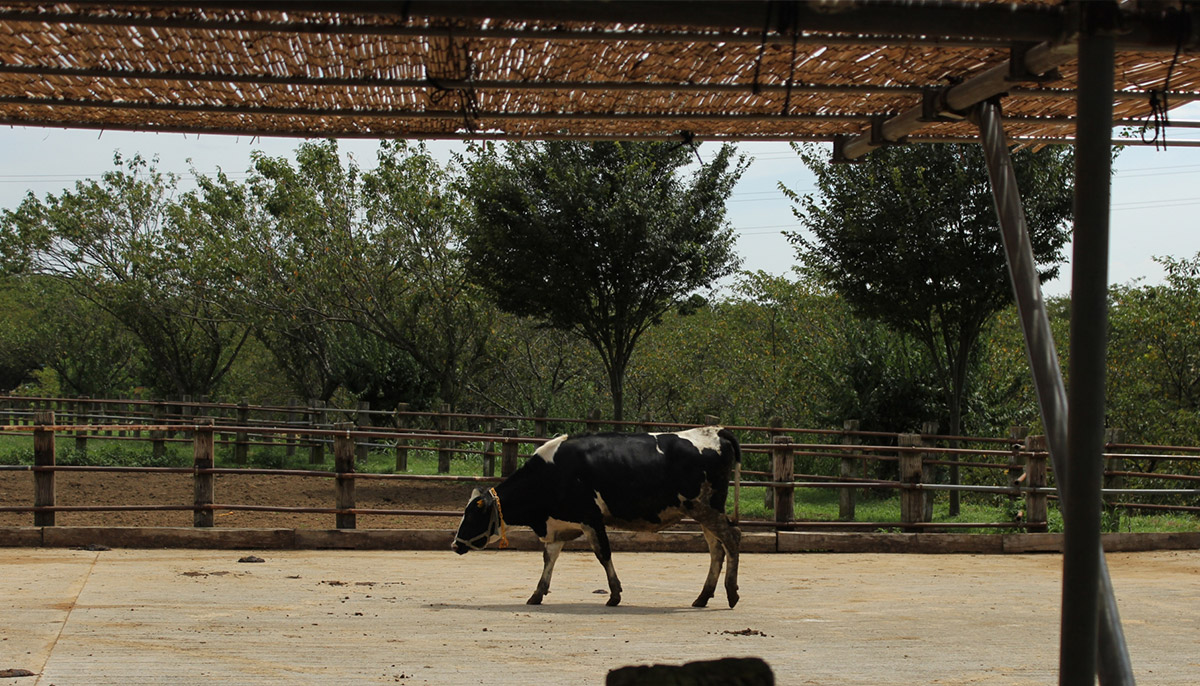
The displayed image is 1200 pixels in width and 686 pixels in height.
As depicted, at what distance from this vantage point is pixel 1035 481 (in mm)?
12586

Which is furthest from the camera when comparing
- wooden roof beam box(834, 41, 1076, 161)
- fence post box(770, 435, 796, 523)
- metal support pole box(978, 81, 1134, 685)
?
fence post box(770, 435, 796, 523)

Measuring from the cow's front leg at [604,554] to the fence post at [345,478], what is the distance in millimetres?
3842

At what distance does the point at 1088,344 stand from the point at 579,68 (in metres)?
1.82

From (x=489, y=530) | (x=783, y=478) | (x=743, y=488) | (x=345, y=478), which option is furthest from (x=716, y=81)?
(x=743, y=488)

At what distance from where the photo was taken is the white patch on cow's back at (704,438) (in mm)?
8734

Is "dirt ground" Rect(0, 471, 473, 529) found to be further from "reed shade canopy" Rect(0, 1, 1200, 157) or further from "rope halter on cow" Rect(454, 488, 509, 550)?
"reed shade canopy" Rect(0, 1, 1200, 157)

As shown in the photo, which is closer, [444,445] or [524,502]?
[524,502]

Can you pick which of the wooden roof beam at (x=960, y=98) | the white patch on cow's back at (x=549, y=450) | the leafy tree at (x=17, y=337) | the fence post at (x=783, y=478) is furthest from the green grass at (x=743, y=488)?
the leafy tree at (x=17, y=337)

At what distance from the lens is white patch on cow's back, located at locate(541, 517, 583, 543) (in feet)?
28.4

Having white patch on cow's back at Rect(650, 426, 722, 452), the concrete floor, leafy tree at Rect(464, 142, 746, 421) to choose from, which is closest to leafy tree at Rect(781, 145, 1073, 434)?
leafy tree at Rect(464, 142, 746, 421)

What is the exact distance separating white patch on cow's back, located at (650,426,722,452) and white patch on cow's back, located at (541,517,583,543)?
91 centimetres

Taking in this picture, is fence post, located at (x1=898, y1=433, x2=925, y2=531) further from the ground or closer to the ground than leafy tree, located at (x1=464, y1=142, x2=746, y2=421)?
closer to the ground

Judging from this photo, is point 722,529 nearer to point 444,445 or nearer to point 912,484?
point 912,484

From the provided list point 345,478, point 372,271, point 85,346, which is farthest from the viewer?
point 85,346
